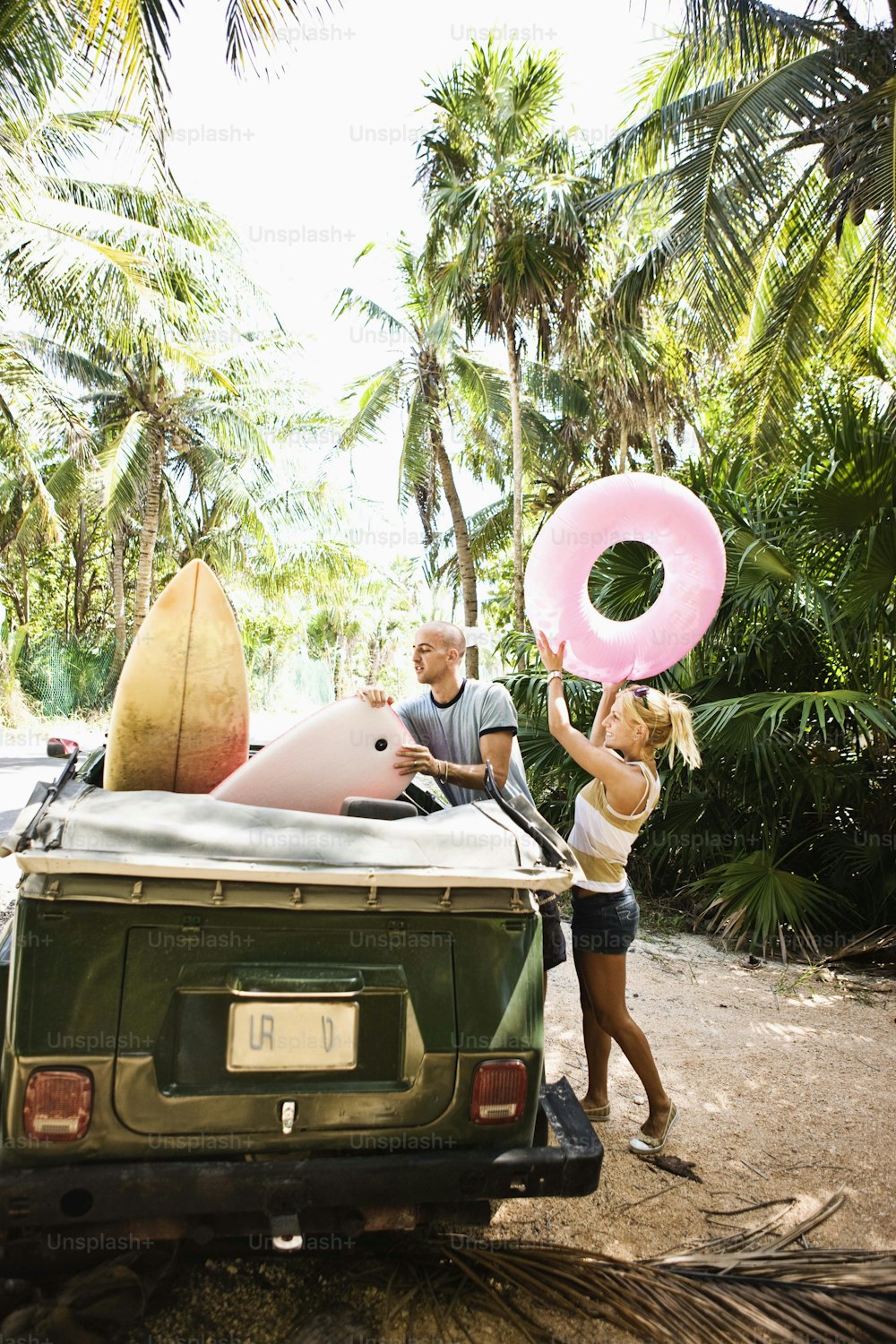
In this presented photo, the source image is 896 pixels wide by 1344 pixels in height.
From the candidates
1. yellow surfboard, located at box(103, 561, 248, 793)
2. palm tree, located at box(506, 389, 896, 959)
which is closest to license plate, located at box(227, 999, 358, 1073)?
yellow surfboard, located at box(103, 561, 248, 793)

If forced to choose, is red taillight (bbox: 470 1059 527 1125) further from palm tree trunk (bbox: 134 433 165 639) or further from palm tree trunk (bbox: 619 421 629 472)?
palm tree trunk (bbox: 134 433 165 639)

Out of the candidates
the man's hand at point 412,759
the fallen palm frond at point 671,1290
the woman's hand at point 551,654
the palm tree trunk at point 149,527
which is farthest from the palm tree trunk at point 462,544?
the fallen palm frond at point 671,1290

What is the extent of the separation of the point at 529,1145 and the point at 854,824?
17.4ft

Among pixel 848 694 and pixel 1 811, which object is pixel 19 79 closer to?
pixel 1 811

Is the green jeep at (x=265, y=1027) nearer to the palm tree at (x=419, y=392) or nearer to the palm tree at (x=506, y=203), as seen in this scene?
the palm tree at (x=506, y=203)

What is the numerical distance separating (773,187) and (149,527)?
15.7m

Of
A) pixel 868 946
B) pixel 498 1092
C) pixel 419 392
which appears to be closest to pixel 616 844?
pixel 498 1092

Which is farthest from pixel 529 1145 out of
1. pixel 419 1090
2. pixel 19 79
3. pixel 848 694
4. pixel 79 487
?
pixel 79 487

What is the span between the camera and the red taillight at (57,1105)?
2.01 m

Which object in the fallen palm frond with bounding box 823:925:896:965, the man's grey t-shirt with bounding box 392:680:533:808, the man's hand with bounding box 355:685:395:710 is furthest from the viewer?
the fallen palm frond with bounding box 823:925:896:965

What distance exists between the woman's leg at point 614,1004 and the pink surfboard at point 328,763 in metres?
1.00

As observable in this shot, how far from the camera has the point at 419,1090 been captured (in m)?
2.24

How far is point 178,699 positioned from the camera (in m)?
3.10

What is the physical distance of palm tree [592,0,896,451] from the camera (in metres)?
8.87
